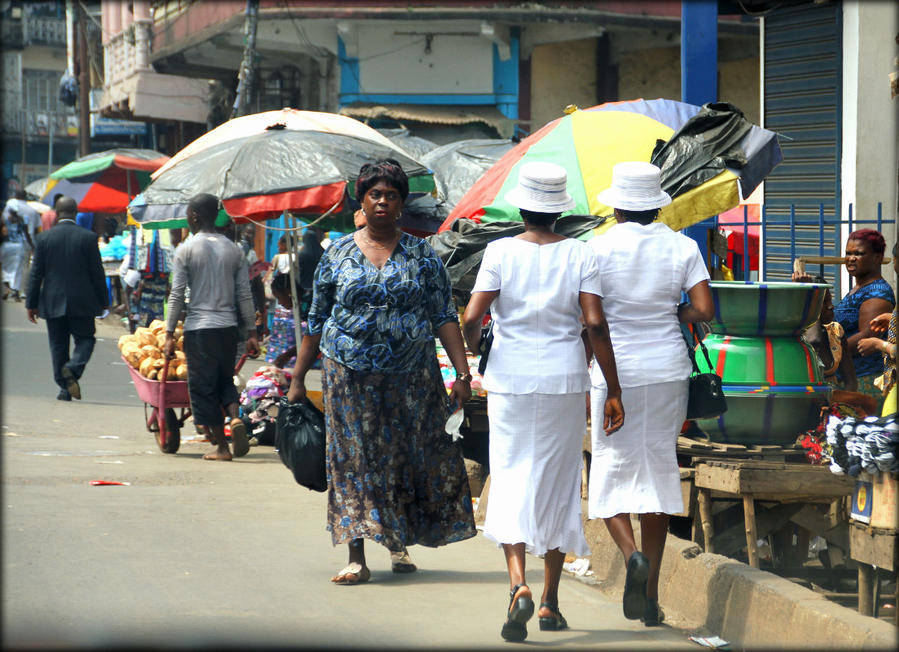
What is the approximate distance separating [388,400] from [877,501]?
2106 millimetres

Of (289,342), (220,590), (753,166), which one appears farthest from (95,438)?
(753,166)

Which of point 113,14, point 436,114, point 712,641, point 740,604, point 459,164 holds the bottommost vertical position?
point 712,641

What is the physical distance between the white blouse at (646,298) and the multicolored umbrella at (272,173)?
14.7ft

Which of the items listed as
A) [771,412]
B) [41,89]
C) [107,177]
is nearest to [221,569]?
[771,412]

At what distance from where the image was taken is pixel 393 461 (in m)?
5.70

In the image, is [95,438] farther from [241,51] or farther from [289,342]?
[241,51]

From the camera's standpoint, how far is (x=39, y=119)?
5981 centimetres

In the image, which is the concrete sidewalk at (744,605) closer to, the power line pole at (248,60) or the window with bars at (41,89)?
the power line pole at (248,60)

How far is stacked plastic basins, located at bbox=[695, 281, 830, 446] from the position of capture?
5.81 m

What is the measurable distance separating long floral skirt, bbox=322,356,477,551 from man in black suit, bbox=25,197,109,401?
778 cm

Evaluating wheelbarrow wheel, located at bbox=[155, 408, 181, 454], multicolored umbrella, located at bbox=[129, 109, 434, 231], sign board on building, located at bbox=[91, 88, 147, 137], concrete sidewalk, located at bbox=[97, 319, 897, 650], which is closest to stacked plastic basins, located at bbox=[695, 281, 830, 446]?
concrete sidewalk, located at bbox=[97, 319, 897, 650]

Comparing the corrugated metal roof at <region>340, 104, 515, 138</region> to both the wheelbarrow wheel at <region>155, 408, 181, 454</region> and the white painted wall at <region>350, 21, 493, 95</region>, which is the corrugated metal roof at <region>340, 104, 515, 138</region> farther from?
the wheelbarrow wheel at <region>155, 408, 181, 454</region>

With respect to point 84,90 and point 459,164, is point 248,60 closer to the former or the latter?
point 459,164

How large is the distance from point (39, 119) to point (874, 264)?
57883mm
